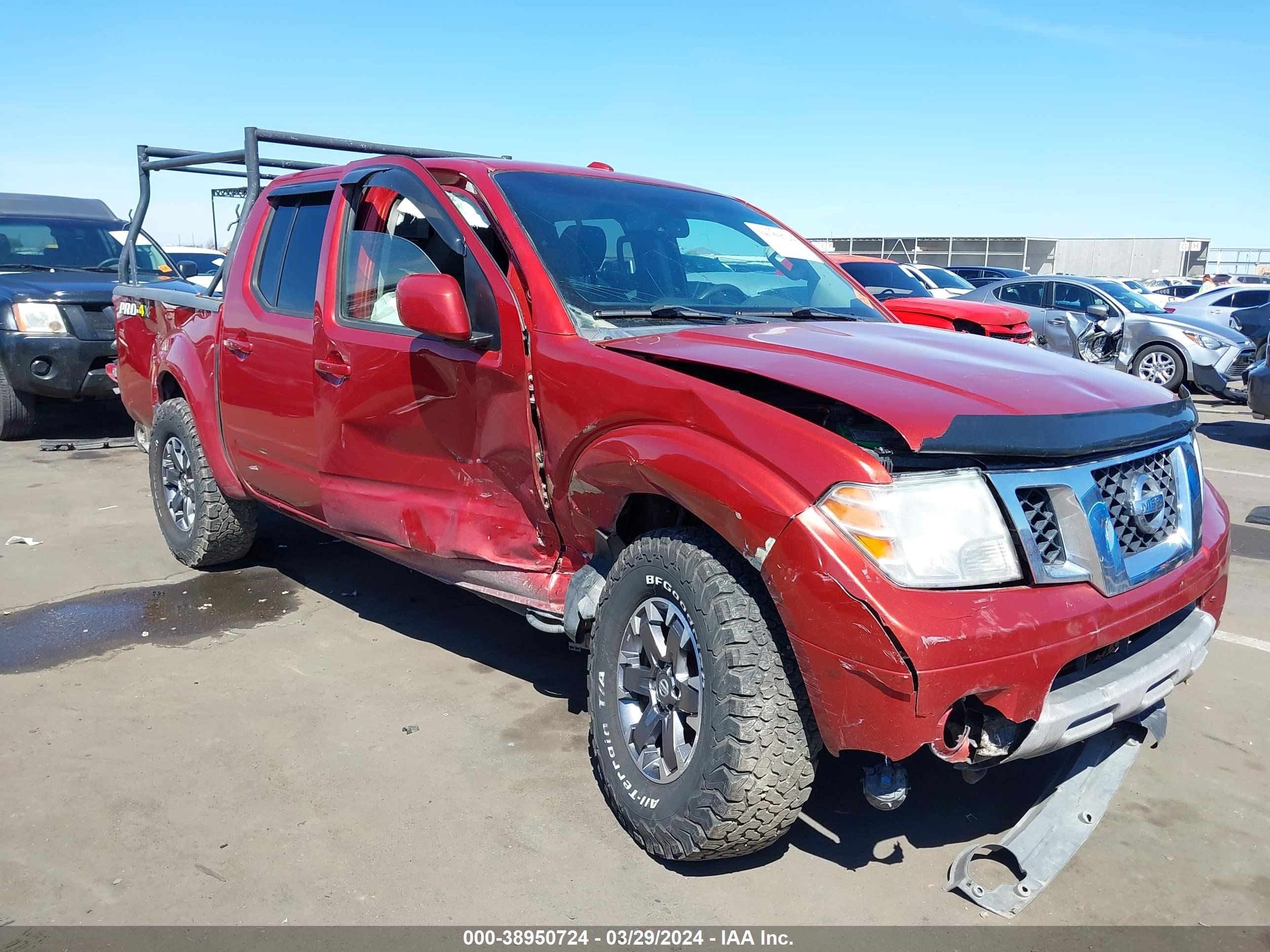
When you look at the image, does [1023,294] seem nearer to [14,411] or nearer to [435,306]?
[14,411]

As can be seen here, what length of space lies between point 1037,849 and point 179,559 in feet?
14.3

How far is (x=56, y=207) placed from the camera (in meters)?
10.3

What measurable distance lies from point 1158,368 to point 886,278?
3.74 metres

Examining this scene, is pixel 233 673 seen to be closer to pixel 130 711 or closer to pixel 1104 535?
pixel 130 711

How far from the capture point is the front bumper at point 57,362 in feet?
27.4

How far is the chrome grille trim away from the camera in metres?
2.30

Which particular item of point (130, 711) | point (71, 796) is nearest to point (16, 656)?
point (130, 711)

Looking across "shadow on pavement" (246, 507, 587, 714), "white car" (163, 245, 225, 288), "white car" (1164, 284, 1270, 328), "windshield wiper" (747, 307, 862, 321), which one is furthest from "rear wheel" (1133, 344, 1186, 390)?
"white car" (163, 245, 225, 288)

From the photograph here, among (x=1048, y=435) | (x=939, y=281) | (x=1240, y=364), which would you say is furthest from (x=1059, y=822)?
(x=939, y=281)

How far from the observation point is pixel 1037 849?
2670mm

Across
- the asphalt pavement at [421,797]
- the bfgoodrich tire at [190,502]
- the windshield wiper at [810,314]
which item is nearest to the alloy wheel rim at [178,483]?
the bfgoodrich tire at [190,502]

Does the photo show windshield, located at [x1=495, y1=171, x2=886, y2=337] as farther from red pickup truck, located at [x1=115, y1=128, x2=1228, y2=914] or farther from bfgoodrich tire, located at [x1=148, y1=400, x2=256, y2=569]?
bfgoodrich tire, located at [x1=148, y1=400, x2=256, y2=569]

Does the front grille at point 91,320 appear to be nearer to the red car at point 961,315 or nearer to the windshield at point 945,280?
the red car at point 961,315

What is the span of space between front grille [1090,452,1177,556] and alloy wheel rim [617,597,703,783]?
1.08 metres
